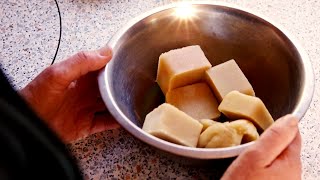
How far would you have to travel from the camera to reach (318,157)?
0.90 metres

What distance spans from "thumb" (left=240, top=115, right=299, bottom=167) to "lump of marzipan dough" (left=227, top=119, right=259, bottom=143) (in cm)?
7

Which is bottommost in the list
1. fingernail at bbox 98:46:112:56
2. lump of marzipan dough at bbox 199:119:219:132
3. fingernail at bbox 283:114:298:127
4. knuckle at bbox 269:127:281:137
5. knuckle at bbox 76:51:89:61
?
lump of marzipan dough at bbox 199:119:219:132

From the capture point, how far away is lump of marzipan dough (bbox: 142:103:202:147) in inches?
30.8

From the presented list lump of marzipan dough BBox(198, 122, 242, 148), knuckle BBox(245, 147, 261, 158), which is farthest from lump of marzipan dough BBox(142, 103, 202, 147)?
knuckle BBox(245, 147, 261, 158)

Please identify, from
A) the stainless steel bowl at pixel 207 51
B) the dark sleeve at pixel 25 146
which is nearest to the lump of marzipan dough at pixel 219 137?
the stainless steel bowl at pixel 207 51

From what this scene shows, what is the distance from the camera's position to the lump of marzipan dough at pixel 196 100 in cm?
89

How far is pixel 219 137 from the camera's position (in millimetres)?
781

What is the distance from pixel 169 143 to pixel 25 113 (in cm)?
41

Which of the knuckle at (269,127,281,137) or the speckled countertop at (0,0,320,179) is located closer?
the knuckle at (269,127,281,137)

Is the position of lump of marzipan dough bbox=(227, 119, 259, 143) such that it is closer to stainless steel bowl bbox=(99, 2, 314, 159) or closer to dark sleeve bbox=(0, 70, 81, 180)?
stainless steel bowl bbox=(99, 2, 314, 159)

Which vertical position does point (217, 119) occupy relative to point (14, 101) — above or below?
below

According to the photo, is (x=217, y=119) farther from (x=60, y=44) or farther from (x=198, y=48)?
(x=60, y=44)

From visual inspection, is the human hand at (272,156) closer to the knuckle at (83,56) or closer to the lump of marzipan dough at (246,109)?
the lump of marzipan dough at (246,109)

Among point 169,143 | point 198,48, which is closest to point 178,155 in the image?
point 169,143
